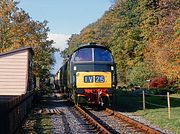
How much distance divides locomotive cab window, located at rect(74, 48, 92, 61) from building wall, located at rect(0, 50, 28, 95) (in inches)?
115

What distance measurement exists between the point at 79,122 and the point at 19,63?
25.4ft

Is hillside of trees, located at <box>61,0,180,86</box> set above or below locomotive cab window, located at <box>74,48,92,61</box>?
above

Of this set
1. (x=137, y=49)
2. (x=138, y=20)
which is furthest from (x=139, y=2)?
(x=137, y=49)

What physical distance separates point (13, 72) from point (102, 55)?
520cm

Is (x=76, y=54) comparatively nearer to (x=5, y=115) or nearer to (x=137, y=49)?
(x=5, y=115)

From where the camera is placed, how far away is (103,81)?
22266 millimetres

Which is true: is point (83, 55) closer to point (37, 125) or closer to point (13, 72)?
point (13, 72)

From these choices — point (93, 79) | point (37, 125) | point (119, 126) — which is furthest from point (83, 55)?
point (119, 126)

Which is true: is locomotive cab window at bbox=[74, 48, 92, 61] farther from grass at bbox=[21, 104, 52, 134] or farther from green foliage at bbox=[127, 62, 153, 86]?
green foliage at bbox=[127, 62, 153, 86]

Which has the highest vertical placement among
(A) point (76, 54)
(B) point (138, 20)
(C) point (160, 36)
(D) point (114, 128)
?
(B) point (138, 20)

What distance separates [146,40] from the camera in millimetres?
59594

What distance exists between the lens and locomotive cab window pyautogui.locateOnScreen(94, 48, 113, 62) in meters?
23.0

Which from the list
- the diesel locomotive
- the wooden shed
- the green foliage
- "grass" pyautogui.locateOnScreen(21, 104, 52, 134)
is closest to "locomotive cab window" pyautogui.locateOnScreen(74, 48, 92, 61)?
the diesel locomotive

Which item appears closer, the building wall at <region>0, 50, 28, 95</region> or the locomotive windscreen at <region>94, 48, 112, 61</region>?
the locomotive windscreen at <region>94, 48, 112, 61</region>
